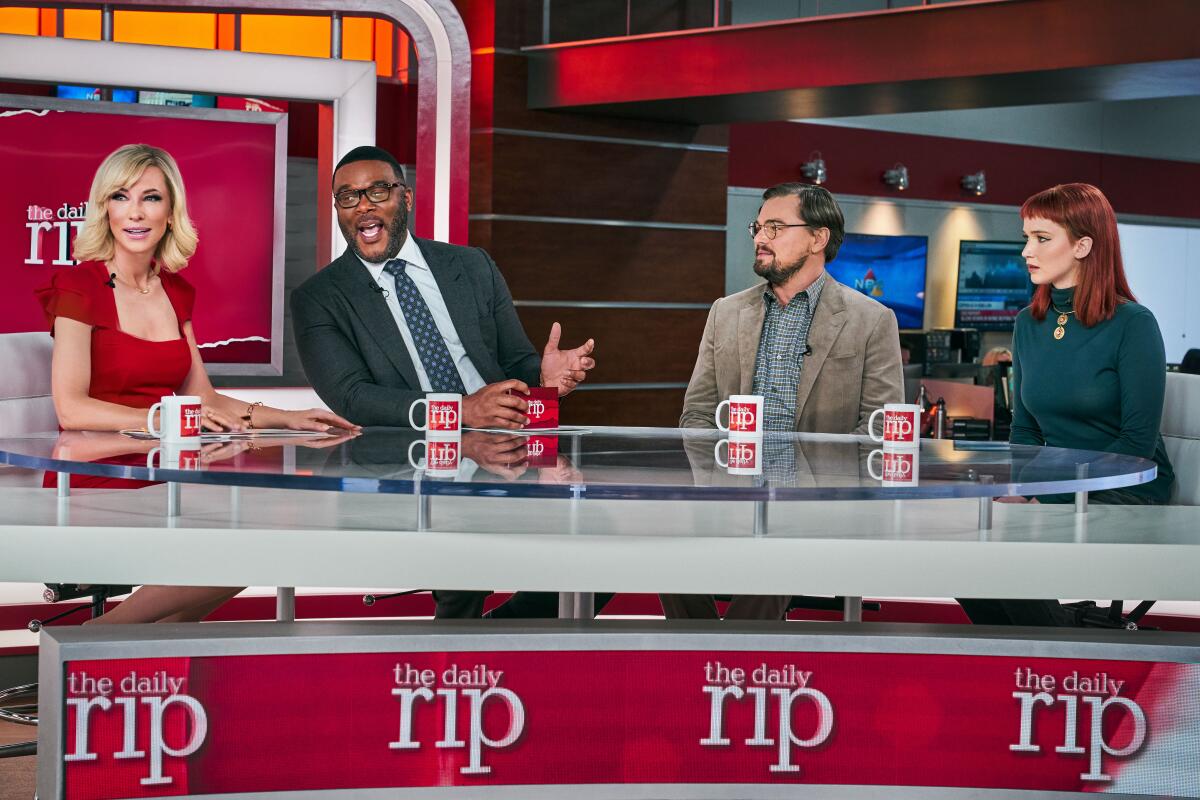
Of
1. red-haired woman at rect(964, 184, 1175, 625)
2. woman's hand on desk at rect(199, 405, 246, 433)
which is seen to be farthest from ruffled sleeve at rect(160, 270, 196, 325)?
red-haired woman at rect(964, 184, 1175, 625)

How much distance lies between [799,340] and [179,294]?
4.61ft

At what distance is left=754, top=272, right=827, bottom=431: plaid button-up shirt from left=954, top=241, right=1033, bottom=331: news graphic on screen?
9222 mm

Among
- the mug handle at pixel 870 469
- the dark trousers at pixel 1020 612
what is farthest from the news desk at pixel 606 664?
the dark trousers at pixel 1020 612

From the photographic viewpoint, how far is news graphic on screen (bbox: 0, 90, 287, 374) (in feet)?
14.8

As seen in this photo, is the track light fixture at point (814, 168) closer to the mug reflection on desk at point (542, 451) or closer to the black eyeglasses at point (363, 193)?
the black eyeglasses at point (363, 193)

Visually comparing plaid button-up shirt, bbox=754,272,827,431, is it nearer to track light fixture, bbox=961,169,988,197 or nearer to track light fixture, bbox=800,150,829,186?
track light fixture, bbox=800,150,829,186

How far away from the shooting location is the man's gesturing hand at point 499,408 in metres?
2.53

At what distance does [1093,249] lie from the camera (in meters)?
2.92

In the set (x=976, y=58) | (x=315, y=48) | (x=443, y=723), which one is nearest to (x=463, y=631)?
(x=443, y=723)

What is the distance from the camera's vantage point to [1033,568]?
75.0 inches

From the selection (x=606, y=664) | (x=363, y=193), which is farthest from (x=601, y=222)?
(x=606, y=664)

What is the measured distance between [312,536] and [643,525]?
1.55 feet

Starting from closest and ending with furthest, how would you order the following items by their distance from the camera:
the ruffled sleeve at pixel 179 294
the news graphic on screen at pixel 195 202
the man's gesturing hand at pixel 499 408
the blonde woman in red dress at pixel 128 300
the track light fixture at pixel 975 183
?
the man's gesturing hand at pixel 499 408 → the blonde woman in red dress at pixel 128 300 → the ruffled sleeve at pixel 179 294 → the news graphic on screen at pixel 195 202 → the track light fixture at pixel 975 183

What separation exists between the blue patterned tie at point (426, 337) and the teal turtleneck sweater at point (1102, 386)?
4.27 ft
